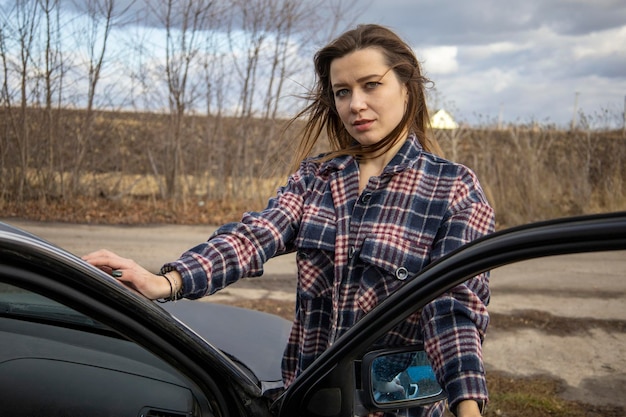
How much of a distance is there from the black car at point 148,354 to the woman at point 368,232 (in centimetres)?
16

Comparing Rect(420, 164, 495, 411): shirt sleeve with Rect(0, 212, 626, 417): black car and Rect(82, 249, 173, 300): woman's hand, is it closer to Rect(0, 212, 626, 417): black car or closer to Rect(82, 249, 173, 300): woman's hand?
Rect(0, 212, 626, 417): black car

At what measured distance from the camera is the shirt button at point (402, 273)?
1.80 meters

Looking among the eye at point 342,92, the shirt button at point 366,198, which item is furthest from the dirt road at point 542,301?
the eye at point 342,92

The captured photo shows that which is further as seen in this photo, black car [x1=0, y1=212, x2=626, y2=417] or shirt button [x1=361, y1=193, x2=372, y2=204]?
shirt button [x1=361, y1=193, x2=372, y2=204]

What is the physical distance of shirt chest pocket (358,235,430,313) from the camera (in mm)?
1818

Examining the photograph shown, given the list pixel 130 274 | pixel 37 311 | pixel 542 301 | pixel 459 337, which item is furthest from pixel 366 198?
pixel 542 301

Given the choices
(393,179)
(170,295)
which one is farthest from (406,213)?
(170,295)

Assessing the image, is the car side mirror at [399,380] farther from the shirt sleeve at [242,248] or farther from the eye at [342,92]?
the eye at [342,92]

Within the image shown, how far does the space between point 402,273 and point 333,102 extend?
0.86 metres

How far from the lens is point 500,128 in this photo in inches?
496

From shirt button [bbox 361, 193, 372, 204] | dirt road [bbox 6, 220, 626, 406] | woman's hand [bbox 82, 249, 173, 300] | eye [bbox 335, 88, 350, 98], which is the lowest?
dirt road [bbox 6, 220, 626, 406]

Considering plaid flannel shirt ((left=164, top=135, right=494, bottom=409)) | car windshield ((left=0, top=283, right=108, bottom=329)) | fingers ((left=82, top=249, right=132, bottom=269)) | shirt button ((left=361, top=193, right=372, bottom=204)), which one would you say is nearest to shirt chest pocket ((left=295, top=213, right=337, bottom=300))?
plaid flannel shirt ((left=164, top=135, right=494, bottom=409))

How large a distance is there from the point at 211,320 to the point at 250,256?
76cm

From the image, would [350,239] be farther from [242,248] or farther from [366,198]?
[242,248]
